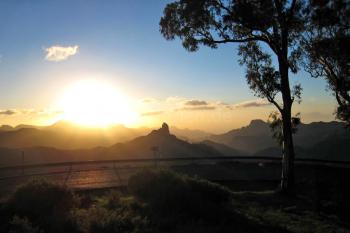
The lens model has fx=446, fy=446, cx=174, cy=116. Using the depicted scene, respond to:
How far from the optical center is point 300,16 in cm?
2372

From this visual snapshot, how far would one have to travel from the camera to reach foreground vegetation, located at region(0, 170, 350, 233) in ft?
40.4

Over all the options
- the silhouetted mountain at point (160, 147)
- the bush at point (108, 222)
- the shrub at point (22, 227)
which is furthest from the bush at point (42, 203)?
the silhouetted mountain at point (160, 147)

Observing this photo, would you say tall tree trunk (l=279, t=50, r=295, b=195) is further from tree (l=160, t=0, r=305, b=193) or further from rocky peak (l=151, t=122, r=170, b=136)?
rocky peak (l=151, t=122, r=170, b=136)

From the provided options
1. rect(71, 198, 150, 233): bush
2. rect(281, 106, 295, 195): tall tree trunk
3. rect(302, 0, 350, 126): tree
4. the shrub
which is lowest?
rect(71, 198, 150, 233): bush

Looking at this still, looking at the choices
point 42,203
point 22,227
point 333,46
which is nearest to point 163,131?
point 333,46

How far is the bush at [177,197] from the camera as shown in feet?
46.7

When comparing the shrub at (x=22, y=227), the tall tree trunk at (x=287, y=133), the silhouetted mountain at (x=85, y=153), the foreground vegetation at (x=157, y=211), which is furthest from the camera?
the silhouetted mountain at (x=85, y=153)

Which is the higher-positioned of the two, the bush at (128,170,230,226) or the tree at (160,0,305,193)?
the tree at (160,0,305,193)

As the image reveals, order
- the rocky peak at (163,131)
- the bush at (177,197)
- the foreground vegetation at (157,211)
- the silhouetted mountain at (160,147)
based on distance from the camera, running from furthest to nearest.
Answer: the rocky peak at (163,131)
the silhouetted mountain at (160,147)
the bush at (177,197)
the foreground vegetation at (157,211)

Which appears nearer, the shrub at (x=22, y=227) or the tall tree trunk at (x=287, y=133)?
the shrub at (x=22, y=227)

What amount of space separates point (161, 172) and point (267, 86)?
9.06 metres

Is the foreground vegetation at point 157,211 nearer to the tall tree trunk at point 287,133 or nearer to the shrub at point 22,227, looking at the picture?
the shrub at point 22,227

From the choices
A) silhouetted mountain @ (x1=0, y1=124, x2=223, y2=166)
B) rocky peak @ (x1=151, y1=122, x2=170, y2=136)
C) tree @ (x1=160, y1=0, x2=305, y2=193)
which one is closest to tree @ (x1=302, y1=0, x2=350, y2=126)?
tree @ (x1=160, y1=0, x2=305, y2=193)

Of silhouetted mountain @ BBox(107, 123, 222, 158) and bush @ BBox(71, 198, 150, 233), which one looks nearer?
bush @ BBox(71, 198, 150, 233)
